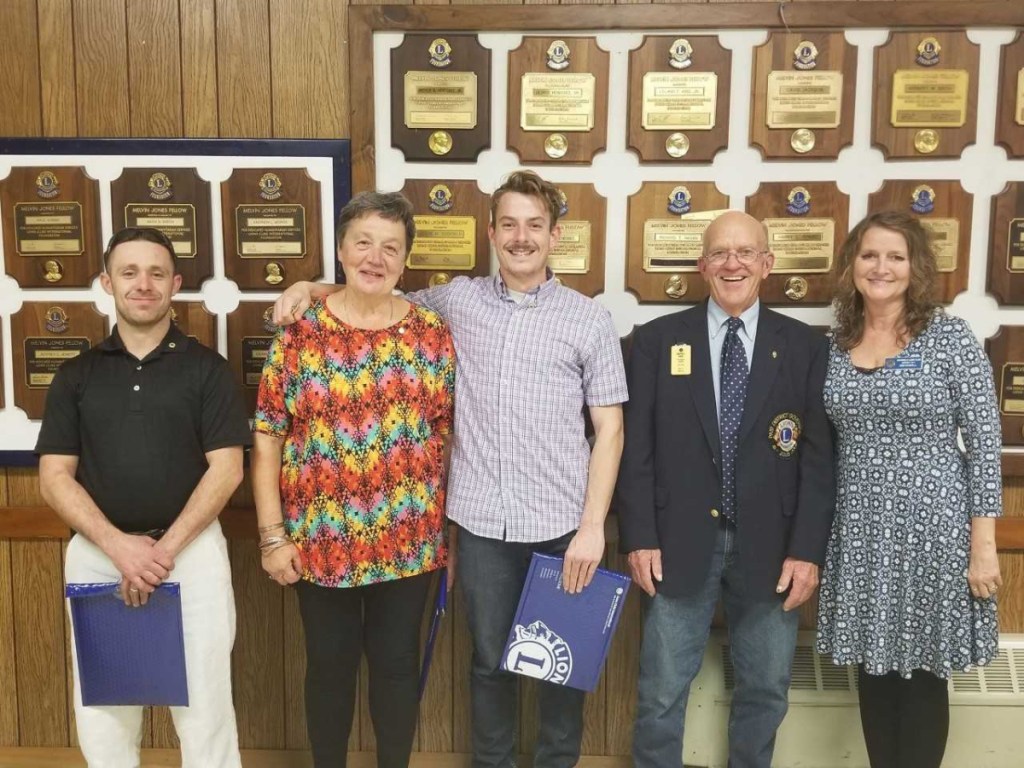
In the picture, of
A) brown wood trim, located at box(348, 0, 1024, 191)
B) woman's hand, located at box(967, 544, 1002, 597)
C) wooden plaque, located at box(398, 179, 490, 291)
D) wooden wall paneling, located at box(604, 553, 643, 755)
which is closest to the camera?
woman's hand, located at box(967, 544, 1002, 597)

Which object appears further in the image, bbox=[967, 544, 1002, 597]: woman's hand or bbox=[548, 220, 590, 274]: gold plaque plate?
bbox=[548, 220, 590, 274]: gold plaque plate

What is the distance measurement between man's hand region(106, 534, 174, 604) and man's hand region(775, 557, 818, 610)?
54.4 inches

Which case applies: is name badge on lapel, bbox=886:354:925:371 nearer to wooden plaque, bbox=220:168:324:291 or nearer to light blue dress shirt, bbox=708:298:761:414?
light blue dress shirt, bbox=708:298:761:414

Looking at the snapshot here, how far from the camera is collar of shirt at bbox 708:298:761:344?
175 cm

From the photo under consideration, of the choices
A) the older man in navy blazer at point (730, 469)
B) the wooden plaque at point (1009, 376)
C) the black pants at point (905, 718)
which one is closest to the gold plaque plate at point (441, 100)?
the older man in navy blazer at point (730, 469)

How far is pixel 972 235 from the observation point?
205 centimetres

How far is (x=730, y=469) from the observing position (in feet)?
5.63

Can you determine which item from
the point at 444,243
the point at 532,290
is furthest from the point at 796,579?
the point at 444,243

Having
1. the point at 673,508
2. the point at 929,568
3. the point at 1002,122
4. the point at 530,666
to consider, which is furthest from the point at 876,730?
the point at 1002,122

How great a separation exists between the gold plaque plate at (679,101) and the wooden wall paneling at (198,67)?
1183 mm

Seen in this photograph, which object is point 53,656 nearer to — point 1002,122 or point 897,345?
point 897,345

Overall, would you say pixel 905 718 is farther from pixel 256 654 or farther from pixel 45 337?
pixel 45 337

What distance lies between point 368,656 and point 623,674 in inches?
32.5

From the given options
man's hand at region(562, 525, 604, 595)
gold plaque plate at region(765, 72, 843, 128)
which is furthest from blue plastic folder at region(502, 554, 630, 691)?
gold plaque plate at region(765, 72, 843, 128)
